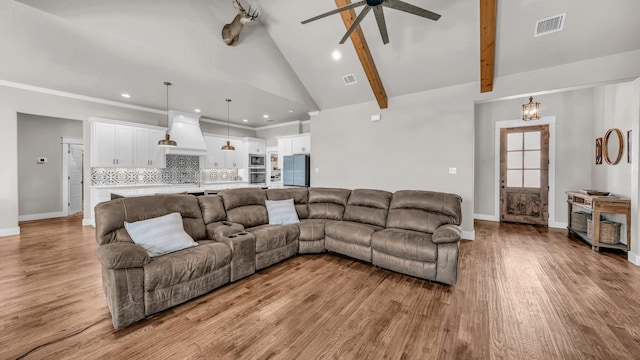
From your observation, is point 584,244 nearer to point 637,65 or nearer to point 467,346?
point 637,65

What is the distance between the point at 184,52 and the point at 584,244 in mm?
7011

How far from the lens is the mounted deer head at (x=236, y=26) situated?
143 inches

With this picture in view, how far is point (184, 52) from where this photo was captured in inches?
145

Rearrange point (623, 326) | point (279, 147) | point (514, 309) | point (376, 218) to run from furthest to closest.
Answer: point (279, 147)
point (376, 218)
point (514, 309)
point (623, 326)

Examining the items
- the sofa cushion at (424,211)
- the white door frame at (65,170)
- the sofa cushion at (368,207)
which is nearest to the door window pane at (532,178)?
the sofa cushion at (424,211)

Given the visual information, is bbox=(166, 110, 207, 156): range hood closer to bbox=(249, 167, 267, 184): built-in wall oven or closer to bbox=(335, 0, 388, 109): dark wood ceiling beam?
bbox=(249, 167, 267, 184): built-in wall oven

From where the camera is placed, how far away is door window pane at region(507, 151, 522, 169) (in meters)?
5.45

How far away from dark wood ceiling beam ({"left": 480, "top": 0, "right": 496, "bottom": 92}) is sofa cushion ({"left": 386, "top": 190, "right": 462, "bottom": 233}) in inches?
81.4

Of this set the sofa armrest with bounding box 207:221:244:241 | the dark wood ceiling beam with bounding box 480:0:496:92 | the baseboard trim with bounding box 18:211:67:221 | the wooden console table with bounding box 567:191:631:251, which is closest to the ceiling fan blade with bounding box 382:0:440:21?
the dark wood ceiling beam with bounding box 480:0:496:92

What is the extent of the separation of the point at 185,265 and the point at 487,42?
4.51m

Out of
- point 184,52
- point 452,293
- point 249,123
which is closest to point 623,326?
point 452,293

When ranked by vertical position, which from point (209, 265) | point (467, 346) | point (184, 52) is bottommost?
point (467, 346)

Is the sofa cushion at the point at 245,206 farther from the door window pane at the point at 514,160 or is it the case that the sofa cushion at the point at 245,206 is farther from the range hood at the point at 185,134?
the door window pane at the point at 514,160

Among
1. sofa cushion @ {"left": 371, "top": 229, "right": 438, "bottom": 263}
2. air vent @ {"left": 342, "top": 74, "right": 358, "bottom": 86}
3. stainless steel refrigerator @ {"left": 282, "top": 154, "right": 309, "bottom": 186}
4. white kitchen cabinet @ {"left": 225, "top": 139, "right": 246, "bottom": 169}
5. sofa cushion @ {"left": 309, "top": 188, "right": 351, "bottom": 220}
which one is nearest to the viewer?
sofa cushion @ {"left": 371, "top": 229, "right": 438, "bottom": 263}
